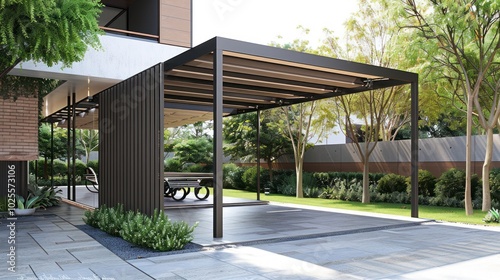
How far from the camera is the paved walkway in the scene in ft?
19.2

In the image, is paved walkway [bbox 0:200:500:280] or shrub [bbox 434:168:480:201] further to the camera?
shrub [bbox 434:168:480:201]

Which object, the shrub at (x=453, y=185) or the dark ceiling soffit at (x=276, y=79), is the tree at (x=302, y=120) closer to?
the shrub at (x=453, y=185)

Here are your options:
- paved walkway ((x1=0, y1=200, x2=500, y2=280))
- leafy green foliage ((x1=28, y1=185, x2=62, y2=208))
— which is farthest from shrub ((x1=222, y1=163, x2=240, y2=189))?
paved walkway ((x1=0, y1=200, x2=500, y2=280))

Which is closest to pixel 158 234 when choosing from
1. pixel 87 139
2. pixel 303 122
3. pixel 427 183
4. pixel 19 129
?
pixel 19 129

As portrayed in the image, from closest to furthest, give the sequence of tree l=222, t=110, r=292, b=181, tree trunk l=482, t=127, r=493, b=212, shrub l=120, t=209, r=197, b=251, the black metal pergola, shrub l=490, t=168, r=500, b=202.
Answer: shrub l=120, t=209, r=197, b=251 < the black metal pergola < tree trunk l=482, t=127, r=493, b=212 < shrub l=490, t=168, r=500, b=202 < tree l=222, t=110, r=292, b=181

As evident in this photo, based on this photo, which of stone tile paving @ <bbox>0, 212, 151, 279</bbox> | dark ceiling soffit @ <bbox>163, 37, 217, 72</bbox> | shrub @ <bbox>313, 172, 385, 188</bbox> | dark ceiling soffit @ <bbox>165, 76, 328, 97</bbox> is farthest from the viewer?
shrub @ <bbox>313, 172, 385, 188</bbox>

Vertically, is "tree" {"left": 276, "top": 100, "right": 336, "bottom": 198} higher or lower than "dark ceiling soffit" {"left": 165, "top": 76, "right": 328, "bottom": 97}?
lower

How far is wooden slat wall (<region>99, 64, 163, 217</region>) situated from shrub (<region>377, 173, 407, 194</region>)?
10.9 m

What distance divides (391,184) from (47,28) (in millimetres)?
14020

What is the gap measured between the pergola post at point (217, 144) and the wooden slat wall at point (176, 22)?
217 inches

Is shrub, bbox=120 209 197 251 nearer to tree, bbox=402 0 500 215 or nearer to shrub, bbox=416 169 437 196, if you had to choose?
tree, bbox=402 0 500 215

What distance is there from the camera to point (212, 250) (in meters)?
7.35

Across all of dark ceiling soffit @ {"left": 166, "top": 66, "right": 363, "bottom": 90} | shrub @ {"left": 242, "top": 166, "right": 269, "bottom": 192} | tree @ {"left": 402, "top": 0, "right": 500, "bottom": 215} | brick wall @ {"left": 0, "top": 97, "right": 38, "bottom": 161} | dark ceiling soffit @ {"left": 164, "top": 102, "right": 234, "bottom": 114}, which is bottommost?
shrub @ {"left": 242, "top": 166, "right": 269, "bottom": 192}

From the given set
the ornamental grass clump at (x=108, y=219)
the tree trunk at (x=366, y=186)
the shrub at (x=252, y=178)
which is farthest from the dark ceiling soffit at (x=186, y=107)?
the shrub at (x=252, y=178)
